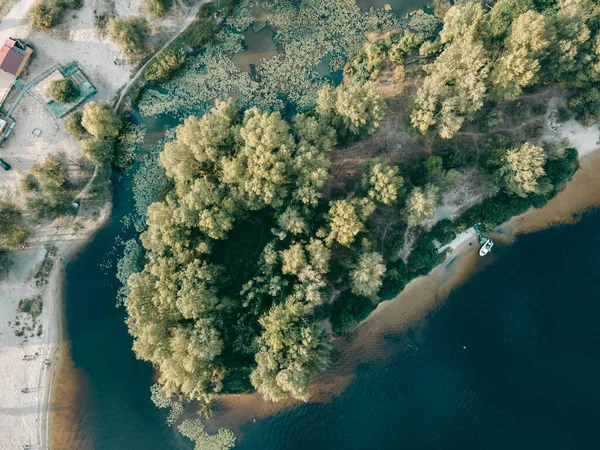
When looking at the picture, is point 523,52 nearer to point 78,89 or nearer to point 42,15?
point 78,89

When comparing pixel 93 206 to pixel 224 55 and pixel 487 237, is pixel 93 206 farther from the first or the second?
pixel 487 237

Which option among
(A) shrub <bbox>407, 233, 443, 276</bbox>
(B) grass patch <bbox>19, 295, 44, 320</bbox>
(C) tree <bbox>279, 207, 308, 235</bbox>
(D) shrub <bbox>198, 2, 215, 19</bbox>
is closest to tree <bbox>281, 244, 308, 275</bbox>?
(C) tree <bbox>279, 207, 308, 235</bbox>

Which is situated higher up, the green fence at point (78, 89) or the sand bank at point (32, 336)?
the green fence at point (78, 89)

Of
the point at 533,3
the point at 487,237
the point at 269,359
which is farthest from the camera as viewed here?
the point at 487,237

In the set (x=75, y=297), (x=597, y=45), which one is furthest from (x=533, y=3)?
(x=75, y=297)

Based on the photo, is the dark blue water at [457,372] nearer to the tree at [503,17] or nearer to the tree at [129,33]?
the tree at [129,33]

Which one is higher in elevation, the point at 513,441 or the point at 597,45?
the point at 597,45

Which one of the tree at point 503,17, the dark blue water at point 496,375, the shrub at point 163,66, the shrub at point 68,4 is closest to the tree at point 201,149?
the shrub at point 163,66

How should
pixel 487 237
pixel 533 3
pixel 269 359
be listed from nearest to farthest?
pixel 269 359, pixel 533 3, pixel 487 237
